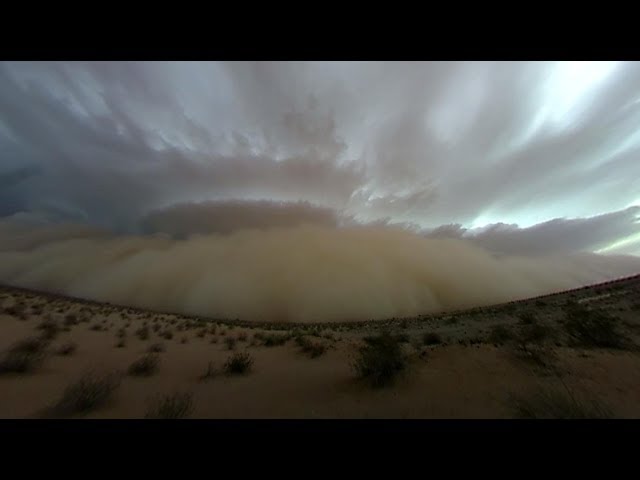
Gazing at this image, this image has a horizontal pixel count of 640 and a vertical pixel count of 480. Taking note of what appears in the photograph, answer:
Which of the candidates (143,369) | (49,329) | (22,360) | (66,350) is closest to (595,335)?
(143,369)

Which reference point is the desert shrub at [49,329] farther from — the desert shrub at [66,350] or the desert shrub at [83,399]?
the desert shrub at [83,399]

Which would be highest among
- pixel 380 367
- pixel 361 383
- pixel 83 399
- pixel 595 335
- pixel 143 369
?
pixel 143 369

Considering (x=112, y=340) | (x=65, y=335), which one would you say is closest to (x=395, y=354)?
(x=112, y=340)

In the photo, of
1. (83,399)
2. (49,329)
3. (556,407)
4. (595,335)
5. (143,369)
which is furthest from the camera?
(49,329)

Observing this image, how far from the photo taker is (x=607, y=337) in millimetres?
8562

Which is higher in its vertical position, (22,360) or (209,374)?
(22,360)

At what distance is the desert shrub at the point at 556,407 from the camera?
405cm

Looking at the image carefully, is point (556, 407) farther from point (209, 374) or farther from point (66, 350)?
point (66, 350)

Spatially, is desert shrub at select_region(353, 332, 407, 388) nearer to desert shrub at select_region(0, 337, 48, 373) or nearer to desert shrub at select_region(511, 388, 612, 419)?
desert shrub at select_region(511, 388, 612, 419)

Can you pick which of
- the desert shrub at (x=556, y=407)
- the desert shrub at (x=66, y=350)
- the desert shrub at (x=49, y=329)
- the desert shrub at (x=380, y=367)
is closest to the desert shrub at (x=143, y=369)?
the desert shrub at (x=66, y=350)

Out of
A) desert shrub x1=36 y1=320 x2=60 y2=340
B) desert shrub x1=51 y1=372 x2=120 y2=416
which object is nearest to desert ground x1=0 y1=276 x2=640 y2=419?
desert shrub x1=51 y1=372 x2=120 y2=416

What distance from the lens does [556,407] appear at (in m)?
4.27
